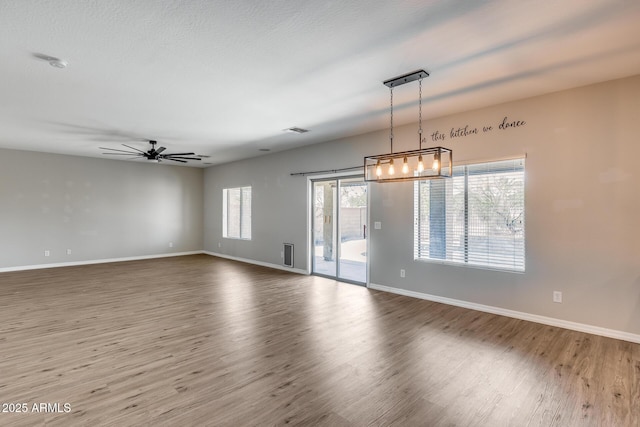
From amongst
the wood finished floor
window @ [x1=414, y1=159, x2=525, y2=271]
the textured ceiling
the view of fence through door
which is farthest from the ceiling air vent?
the wood finished floor

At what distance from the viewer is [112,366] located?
286 centimetres

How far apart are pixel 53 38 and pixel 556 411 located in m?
4.96

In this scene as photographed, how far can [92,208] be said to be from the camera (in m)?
8.38

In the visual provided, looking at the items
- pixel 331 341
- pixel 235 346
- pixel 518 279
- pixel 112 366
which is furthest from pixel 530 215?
pixel 112 366

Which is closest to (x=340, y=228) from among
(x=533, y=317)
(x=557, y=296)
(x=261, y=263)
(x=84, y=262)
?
(x=261, y=263)

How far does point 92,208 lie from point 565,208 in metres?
10.2

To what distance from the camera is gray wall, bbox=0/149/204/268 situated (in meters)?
7.38

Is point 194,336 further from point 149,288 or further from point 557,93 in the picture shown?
point 557,93

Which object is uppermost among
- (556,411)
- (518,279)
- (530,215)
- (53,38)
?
(53,38)

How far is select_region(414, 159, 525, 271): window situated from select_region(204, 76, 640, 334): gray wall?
0.45 ft

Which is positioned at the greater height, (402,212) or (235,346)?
(402,212)

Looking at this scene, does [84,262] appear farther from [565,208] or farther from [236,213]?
[565,208]

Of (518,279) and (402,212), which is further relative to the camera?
(402,212)

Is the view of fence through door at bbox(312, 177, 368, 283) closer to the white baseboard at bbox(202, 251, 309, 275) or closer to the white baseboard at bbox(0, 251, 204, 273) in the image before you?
the white baseboard at bbox(202, 251, 309, 275)
